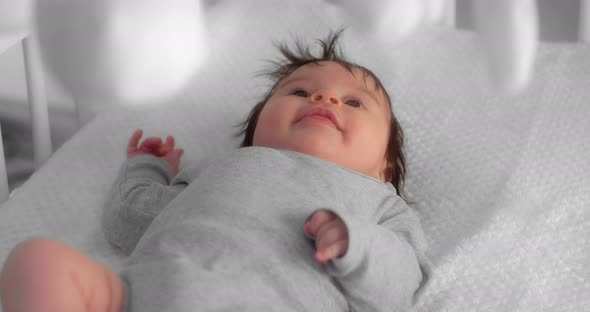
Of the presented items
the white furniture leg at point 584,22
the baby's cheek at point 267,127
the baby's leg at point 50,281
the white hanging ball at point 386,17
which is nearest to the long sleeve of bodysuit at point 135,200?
the baby's cheek at point 267,127

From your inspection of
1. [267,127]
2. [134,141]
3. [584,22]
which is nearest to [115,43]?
[134,141]

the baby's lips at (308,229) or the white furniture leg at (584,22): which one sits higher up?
the white furniture leg at (584,22)

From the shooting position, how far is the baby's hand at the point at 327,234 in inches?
32.3

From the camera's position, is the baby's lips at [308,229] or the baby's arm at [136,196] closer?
the baby's lips at [308,229]

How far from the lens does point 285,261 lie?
875 mm

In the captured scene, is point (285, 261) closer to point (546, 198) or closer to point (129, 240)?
point (129, 240)

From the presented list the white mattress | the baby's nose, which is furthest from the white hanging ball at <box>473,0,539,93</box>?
the baby's nose

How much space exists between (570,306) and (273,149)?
1.27ft

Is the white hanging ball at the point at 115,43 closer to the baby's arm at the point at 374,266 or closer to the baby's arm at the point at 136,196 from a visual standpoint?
the baby's arm at the point at 136,196

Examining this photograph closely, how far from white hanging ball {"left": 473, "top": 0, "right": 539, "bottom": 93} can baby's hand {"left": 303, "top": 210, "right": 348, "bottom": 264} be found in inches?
19.9

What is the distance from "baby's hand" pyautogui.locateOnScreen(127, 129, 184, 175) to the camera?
1.18m

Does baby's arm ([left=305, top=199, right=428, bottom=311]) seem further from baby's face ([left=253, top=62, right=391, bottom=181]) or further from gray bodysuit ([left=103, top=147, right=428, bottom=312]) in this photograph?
baby's face ([left=253, top=62, right=391, bottom=181])

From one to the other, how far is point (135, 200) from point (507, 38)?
23.0 inches

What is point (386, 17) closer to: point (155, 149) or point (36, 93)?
point (155, 149)
